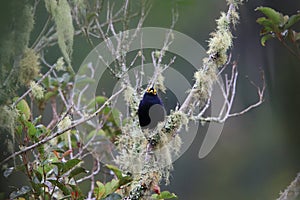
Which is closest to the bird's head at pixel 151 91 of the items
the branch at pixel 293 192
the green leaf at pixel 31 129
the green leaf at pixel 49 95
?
the green leaf at pixel 31 129

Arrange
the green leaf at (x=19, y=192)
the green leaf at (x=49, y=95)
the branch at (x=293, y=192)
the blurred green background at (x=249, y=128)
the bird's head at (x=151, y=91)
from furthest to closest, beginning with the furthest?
the blurred green background at (x=249, y=128)
the green leaf at (x=49, y=95)
the bird's head at (x=151, y=91)
the branch at (x=293, y=192)
the green leaf at (x=19, y=192)

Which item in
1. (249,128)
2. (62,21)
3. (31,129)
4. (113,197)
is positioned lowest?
(113,197)

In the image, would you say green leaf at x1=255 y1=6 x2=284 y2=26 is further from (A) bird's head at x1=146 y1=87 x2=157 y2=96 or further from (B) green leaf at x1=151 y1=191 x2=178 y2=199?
(B) green leaf at x1=151 y1=191 x2=178 y2=199

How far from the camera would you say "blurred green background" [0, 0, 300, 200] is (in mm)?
2844

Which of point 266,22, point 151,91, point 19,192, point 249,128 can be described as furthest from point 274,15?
point 249,128

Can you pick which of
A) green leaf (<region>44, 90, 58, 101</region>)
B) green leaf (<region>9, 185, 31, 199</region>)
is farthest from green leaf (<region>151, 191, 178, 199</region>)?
green leaf (<region>44, 90, 58, 101</region>)

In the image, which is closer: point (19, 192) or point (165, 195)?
point (19, 192)

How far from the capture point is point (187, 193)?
10.9 feet

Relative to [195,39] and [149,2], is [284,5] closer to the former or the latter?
[195,39]

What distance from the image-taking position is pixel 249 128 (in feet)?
10.8

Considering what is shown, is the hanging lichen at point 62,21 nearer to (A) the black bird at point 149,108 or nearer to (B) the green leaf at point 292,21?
(A) the black bird at point 149,108

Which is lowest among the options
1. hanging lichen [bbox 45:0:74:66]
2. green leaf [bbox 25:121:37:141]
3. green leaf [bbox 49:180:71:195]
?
green leaf [bbox 49:180:71:195]

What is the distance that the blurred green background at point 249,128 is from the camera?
9.33 feet

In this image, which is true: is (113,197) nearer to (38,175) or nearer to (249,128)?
(38,175)
